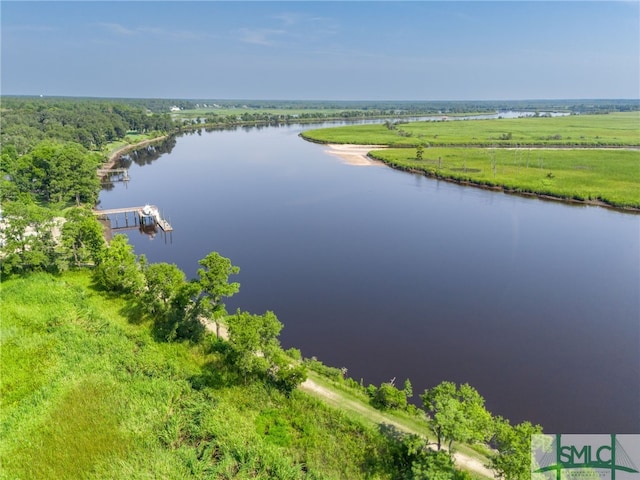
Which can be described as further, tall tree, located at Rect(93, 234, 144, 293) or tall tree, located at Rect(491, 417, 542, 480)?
tall tree, located at Rect(93, 234, 144, 293)

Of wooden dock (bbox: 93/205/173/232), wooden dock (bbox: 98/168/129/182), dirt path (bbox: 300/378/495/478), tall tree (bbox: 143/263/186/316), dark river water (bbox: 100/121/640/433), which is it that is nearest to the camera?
dirt path (bbox: 300/378/495/478)

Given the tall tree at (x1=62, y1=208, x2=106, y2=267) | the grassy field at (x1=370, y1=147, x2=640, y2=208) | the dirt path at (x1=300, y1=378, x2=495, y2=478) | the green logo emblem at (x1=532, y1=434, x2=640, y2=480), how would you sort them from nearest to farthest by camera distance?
the green logo emblem at (x1=532, y1=434, x2=640, y2=480)
the dirt path at (x1=300, y1=378, x2=495, y2=478)
the tall tree at (x1=62, y1=208, x2=106, y2=267)
the grassy field at (x1=370, y1=147, x2=640, y2=208)

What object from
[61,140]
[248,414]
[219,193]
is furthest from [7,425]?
[61,140]

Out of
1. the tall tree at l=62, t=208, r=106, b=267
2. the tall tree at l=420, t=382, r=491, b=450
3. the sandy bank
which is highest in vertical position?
the sandy bank

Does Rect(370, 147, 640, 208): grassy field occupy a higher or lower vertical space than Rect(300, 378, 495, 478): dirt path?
higher

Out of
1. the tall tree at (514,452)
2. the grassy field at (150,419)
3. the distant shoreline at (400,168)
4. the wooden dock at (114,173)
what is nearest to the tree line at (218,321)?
the tall tree at (514,452)

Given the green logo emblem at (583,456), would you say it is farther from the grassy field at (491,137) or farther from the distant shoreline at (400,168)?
the grassy field at (491,137)

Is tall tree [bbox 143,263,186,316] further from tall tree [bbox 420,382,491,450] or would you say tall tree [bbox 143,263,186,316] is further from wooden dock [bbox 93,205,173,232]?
wooden dock [bbox 93,205,173,232]

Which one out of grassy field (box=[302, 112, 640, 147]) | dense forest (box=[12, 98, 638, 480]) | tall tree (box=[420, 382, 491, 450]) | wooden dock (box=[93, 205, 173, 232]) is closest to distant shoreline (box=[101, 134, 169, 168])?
wooden dock (box=[93, 205, 173, 232])
